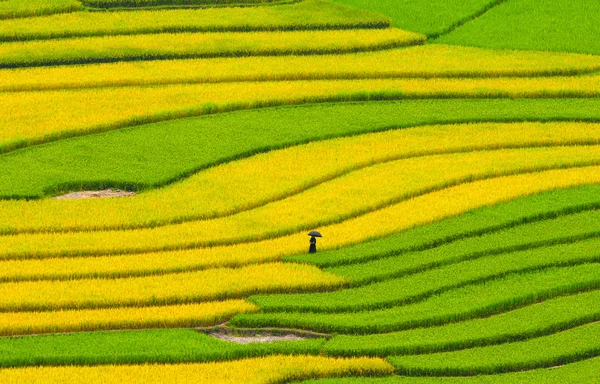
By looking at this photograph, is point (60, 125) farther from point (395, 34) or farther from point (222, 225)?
point (395, 34)

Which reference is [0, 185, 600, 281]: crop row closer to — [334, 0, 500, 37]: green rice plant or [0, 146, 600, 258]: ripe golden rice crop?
[0, 146, 600, 258]: ripe golden rice crop

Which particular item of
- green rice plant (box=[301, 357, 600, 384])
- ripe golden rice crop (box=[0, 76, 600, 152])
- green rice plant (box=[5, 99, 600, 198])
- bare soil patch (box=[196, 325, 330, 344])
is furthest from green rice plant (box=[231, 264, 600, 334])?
ripe golden rice crop (box=[0, 76, 600, 152])

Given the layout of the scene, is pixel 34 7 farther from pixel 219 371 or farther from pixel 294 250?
pixel 219 371

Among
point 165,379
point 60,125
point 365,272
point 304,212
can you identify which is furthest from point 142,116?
point 165,379

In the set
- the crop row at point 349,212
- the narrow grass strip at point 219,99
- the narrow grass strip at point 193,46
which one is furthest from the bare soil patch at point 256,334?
the narrow grass strip at point 193,46

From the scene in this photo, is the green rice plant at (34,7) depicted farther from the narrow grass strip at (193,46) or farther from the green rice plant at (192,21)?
the narrow grass strip at (193,46)

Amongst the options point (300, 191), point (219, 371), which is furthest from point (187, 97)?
point (219, 371)
